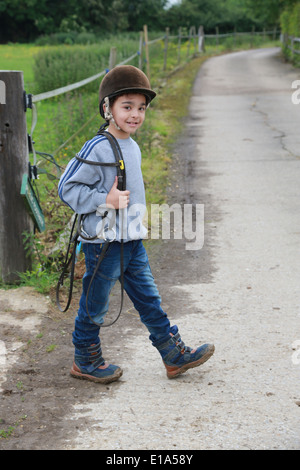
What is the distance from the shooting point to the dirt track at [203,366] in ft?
9.53

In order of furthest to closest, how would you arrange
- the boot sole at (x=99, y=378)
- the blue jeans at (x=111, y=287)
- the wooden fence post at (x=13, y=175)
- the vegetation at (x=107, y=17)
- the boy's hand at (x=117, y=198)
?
the vegetation at (x=107, y=17)
the wooden fence post at (x=13, y=175)
the boot sole at (x=99, y=378)
the blue jeans at (x=111, y=287)
the boy's hand at (x=117, y=198)

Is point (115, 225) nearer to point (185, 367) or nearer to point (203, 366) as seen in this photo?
point (185, 367)

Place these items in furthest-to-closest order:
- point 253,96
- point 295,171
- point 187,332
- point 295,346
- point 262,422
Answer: point 253,96, point 295,171, point 187,332, point 295,346, point 262,422

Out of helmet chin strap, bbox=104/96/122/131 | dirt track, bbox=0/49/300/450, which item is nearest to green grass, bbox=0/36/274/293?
dirt track, bbox=0/49/300/450

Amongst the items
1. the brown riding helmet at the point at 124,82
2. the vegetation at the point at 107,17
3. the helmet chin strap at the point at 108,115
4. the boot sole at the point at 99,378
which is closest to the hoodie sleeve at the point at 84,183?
the helmet chin strap at the point at 108,115

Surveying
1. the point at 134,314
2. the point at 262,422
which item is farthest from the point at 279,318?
the point at 262,422

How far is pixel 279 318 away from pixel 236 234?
1.93m

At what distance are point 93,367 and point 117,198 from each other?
925 millimetres

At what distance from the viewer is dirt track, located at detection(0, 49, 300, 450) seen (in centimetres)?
291

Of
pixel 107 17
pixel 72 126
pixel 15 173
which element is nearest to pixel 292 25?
pixel 72 126

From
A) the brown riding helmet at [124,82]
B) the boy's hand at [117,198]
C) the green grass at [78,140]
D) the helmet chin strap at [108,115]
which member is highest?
the brown riding helmet at [124,82]

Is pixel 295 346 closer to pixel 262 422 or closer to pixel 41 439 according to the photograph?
pixel 262 422

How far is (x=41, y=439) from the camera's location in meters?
2.85

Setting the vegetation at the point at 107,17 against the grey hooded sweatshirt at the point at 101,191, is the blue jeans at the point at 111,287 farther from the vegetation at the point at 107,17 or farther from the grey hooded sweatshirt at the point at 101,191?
the vegetation at the point at 107,17
